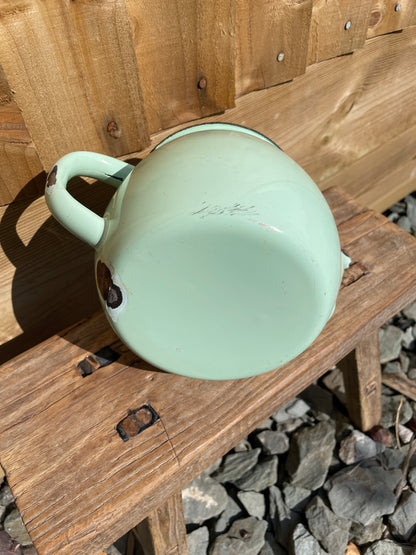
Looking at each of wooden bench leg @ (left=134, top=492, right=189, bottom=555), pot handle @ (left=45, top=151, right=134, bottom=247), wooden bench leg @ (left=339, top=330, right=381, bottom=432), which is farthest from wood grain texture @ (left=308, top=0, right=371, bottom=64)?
wooden bench leg @ (left=134, top=492, right=189, bottom=555)

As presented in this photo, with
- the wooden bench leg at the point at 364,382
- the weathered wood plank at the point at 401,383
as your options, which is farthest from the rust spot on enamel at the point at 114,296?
the weathered wood plank at the point at 401,383

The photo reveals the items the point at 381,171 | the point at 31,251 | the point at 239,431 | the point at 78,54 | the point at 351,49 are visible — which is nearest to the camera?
the point at 78,54

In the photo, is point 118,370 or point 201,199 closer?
point 201,199

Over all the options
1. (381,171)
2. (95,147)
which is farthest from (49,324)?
(381,171)

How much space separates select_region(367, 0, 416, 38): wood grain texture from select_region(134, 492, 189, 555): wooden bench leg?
127 cm

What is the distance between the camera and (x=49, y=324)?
120 centimetres

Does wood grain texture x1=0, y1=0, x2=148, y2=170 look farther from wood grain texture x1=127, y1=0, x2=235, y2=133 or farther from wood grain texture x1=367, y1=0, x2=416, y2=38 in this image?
wood grain texture x1=367, y1=0, x2=416, y2=38

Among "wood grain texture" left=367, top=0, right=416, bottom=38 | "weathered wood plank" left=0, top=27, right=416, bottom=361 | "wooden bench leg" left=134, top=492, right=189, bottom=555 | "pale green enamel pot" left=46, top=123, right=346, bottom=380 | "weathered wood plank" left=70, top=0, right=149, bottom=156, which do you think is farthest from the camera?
"wood grain texture" left=367, top=0, right=416, bottom=38

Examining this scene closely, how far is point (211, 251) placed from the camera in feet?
2.15

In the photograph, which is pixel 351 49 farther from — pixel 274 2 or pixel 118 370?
pixel 118 370

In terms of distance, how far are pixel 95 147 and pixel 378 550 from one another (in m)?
1.30

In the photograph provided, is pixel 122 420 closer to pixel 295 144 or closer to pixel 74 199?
pixel 74 199

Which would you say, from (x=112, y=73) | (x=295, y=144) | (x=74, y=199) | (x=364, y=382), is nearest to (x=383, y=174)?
(x=295, y=144)

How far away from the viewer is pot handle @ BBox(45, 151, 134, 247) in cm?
73
